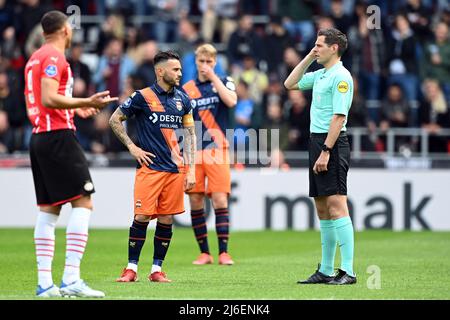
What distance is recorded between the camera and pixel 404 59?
2214 cm

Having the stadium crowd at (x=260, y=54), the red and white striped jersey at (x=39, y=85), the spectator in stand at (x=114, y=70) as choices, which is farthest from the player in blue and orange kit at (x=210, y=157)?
the spectator in stand at (x=114, y=70)

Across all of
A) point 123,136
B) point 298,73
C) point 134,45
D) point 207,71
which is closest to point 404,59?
point 134,45

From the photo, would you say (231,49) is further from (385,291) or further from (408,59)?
(385,291)

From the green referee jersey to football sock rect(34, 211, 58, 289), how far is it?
2.89 metres

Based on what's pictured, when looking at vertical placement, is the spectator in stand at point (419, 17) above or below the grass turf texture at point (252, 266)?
above

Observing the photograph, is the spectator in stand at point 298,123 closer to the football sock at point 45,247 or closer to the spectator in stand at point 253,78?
the spectator in stand at point 253,78

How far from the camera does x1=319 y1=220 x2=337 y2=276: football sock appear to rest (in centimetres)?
1116

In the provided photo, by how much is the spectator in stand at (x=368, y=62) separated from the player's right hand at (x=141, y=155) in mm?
11325

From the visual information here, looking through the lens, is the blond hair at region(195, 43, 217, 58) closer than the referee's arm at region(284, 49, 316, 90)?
No

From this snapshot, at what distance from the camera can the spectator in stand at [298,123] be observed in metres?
20.8

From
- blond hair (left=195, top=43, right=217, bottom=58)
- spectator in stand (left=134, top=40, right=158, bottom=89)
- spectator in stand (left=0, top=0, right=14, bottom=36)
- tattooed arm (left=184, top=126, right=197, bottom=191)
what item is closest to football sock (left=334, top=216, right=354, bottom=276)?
tattooed arm (left=184, top=126, right=197, bottom=191)

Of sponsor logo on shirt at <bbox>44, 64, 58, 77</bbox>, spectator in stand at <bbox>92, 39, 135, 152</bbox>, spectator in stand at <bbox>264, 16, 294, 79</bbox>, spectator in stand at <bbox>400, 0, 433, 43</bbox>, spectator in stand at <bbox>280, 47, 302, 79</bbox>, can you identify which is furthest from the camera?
spectator in stand at <bbox>400, 0, 433, 43</bbox>

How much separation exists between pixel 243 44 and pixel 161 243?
1164 centimetres

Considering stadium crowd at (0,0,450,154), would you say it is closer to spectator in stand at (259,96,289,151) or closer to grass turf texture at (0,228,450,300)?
spectator in stand at (259,96,289,151)
